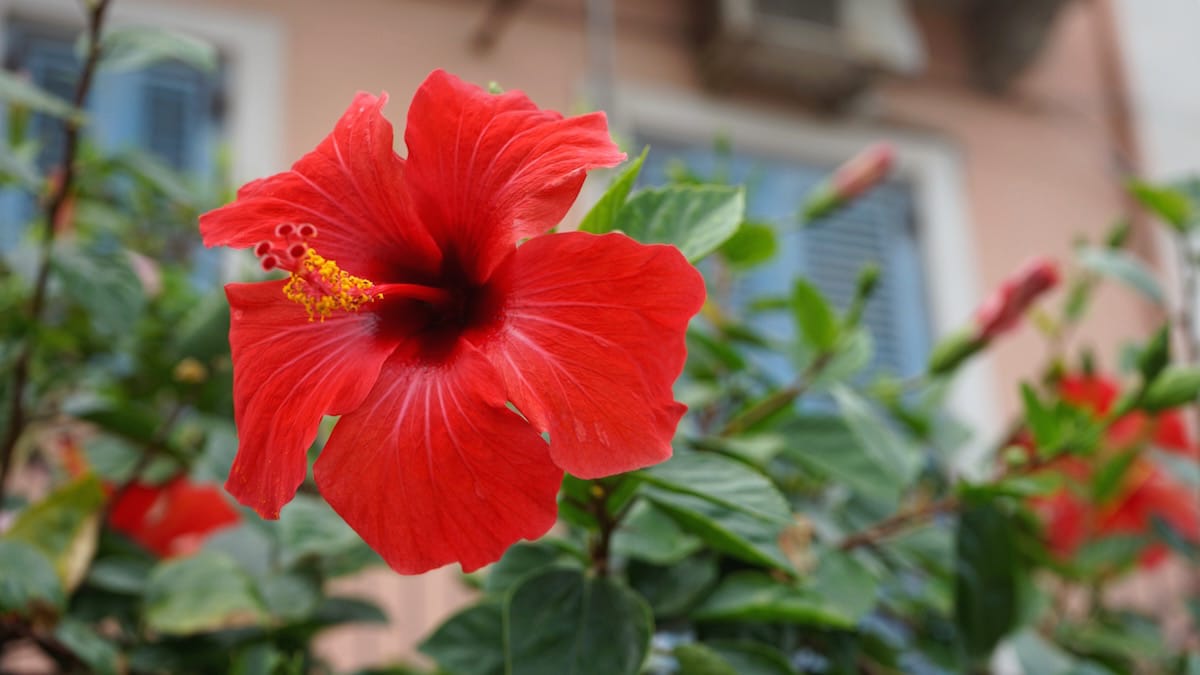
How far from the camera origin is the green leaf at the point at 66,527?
60 cm

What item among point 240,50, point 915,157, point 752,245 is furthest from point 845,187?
point 915,157

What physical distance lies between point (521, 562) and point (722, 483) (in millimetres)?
157

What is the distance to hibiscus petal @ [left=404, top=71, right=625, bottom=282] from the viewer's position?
351 millimetres

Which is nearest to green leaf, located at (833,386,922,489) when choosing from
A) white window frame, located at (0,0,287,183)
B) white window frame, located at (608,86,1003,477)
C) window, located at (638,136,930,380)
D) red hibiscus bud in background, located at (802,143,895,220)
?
red hibiscus bud in background, located at (802,143,895,220)

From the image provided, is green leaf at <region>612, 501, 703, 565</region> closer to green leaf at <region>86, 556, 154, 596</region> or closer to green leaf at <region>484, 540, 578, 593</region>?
green leaf at <region>484, 540, 578, 593</region>

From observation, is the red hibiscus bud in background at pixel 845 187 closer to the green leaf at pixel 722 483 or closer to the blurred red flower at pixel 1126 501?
the blurred red flower at pixel 1126 501

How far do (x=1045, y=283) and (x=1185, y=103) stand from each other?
2817mm

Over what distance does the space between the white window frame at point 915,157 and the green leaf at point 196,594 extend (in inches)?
78.4

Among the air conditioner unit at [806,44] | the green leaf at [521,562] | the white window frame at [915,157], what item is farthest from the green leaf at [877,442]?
the air conditioner unit at [806,44]

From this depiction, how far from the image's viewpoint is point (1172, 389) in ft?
2.09

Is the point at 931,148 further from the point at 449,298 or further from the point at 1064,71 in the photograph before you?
the point at 449,298

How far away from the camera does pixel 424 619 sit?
5.92 ft

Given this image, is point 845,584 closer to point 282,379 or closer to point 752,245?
point 752,245

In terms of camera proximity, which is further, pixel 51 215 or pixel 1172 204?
pixel 1172 204
